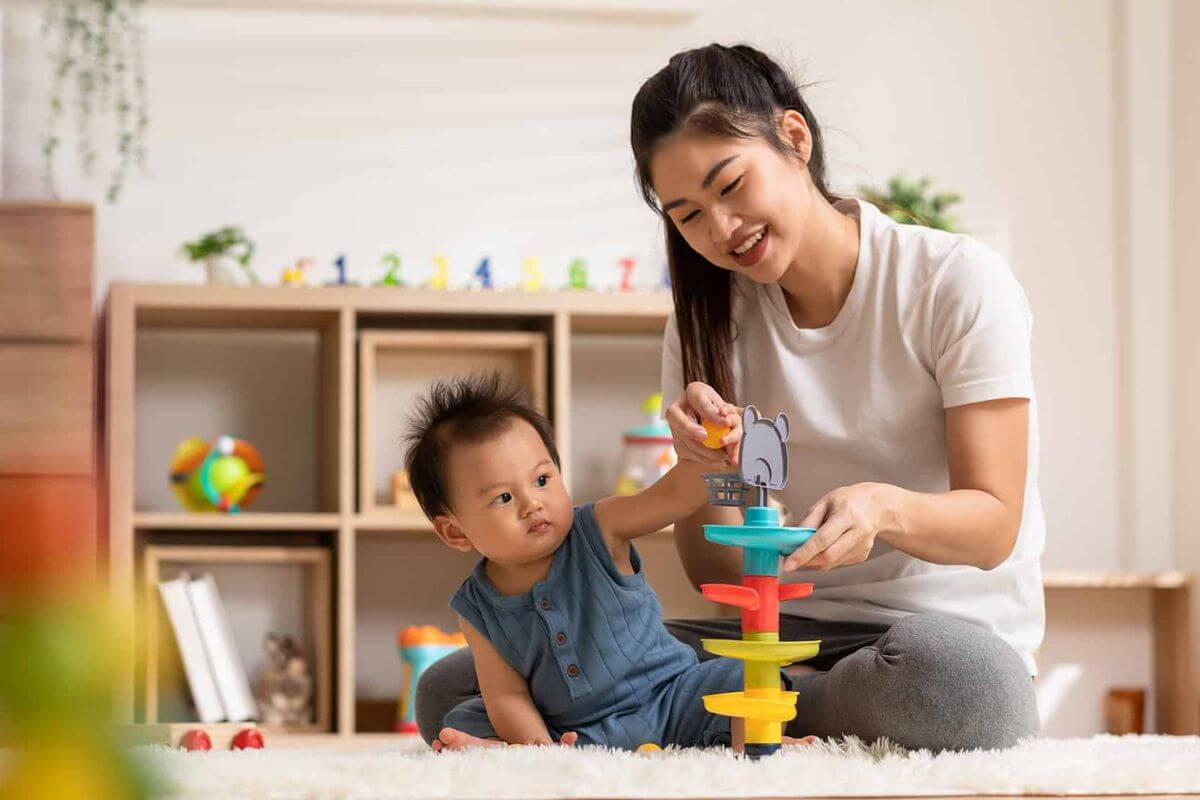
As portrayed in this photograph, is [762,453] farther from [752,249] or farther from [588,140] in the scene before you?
[588,140]

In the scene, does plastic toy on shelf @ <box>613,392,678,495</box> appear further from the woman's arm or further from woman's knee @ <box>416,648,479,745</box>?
the woman's arm

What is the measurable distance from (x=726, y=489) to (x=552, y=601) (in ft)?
1.10

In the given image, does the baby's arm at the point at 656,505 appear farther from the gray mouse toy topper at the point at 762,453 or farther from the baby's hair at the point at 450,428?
the gray mouse toy topper at the point at 762,453

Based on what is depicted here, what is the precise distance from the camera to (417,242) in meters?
3.10

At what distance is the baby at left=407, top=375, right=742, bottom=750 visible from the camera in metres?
1.45

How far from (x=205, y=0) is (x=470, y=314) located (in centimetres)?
93

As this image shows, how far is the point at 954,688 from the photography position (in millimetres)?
1252

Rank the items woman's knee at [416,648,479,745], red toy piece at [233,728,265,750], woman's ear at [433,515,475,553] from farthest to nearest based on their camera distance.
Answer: red toy piece at [233,728,265,750]
woman's knee at [416,648,479,745]
woman's ear at [433,515,475,553]

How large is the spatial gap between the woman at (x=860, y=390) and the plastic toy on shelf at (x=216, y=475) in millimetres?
1374

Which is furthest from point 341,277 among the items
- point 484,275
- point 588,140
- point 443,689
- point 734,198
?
point 734,198

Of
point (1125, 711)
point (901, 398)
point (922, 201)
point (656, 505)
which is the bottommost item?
point (1125, 711)

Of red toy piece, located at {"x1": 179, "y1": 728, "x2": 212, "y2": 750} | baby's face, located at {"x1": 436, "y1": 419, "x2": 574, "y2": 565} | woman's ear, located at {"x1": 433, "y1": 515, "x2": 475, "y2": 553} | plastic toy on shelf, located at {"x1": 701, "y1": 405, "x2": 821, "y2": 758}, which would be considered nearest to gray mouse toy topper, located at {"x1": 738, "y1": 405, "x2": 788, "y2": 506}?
plastic toy on shelf, located at {"x1": 701, "y1": 405, "x2": 821, "y2": 758}

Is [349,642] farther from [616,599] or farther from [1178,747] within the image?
[1178,747]

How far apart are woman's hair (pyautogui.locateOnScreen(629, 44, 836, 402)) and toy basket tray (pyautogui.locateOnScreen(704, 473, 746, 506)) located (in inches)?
15.4
